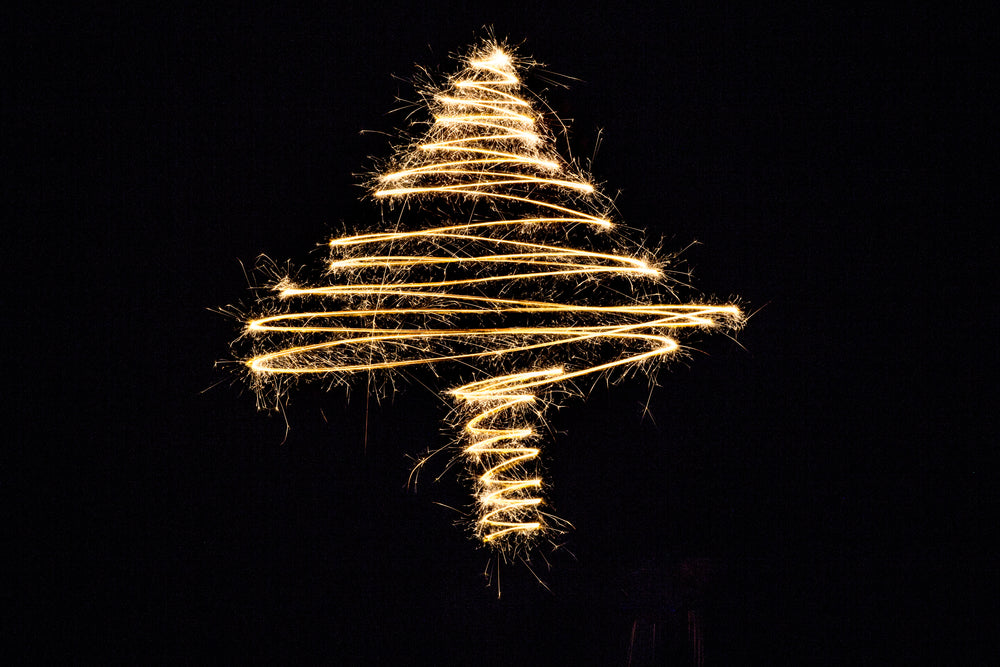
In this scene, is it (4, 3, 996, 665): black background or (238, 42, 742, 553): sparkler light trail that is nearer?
(238, 42, 742, 553): sparkler light trail

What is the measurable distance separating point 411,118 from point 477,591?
129 cm

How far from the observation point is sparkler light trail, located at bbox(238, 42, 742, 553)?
148 centimetres

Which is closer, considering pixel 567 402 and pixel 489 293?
pixel 489 293

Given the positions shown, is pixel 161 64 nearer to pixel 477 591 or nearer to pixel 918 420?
pixel 477 591

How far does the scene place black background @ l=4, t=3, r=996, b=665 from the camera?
6.18 feet

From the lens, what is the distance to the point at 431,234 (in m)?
1.46

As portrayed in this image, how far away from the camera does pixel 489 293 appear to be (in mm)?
1759

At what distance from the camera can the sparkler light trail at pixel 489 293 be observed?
1.48 m

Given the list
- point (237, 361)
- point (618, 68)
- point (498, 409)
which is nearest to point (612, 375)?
point (498, 409)

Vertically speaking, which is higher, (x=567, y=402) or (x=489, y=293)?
(x=489, y=293)

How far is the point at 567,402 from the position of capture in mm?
1927

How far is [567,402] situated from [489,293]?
0.40 metres

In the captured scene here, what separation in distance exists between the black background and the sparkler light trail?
15cm

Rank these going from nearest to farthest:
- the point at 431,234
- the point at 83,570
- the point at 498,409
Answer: the point at 431,234
the point at 498,409
the point at 83,570
